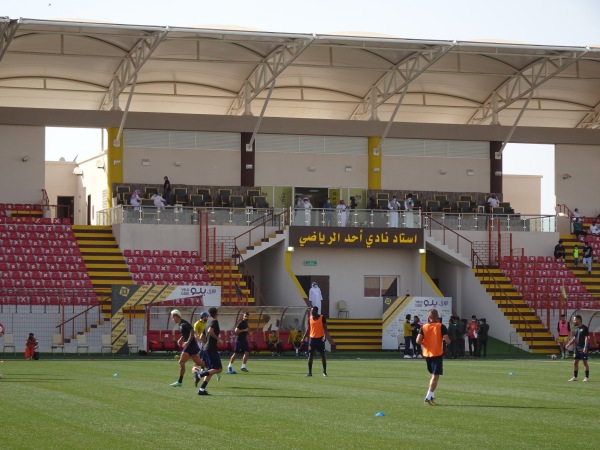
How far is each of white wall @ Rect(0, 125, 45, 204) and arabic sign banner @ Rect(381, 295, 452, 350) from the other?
1649 centimetres

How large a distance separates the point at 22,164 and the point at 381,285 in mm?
16410

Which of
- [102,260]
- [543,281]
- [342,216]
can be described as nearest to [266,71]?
[342,216]

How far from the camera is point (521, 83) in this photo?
5591 cm

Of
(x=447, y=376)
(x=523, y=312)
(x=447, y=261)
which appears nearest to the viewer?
(x=447, y=376)

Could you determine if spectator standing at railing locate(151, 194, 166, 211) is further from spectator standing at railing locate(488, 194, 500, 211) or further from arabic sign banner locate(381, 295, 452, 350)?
spectator standing at railing locate(488, 194, 500, 211)

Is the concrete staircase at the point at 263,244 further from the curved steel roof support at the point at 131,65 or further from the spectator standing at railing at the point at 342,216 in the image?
the curved steel roof support at the point at 131,65

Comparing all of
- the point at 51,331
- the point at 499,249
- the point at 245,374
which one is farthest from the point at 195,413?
the point at 499,249

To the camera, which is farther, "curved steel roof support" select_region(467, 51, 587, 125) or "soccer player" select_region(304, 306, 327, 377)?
"curved steel roof support" select_region(467, 51, 587, 125)

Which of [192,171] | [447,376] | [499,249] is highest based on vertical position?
[192,171]

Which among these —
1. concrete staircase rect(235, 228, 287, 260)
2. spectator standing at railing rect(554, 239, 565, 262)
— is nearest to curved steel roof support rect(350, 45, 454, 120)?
concrete staircase rect(235, 228, 287, 260)

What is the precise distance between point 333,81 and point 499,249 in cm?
1077

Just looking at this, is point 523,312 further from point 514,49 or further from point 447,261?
point 514,49

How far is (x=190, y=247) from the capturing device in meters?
49.1

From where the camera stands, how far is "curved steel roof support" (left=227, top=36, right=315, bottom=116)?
4781 centimetres
